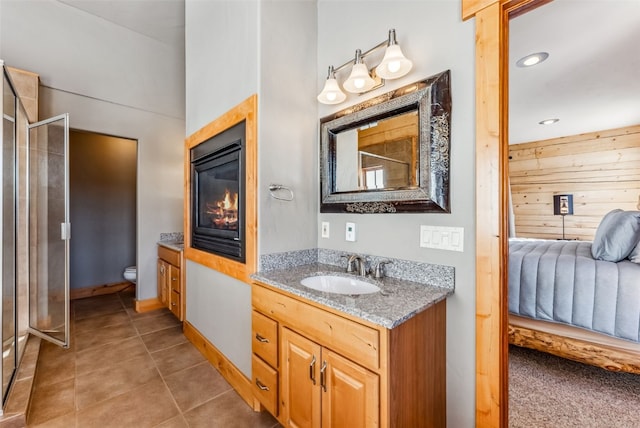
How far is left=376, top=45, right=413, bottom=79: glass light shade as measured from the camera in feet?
4.70

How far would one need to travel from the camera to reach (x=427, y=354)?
1.23m

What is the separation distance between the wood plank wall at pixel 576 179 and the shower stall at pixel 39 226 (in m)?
6.83

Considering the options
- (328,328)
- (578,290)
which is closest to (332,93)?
(328,328)

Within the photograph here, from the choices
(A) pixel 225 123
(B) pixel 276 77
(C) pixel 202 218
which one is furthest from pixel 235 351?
(B) pixel 276 77

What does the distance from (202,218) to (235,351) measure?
1176 millimetres

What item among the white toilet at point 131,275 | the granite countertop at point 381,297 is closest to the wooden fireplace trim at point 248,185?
the granite countertop at point 381,297

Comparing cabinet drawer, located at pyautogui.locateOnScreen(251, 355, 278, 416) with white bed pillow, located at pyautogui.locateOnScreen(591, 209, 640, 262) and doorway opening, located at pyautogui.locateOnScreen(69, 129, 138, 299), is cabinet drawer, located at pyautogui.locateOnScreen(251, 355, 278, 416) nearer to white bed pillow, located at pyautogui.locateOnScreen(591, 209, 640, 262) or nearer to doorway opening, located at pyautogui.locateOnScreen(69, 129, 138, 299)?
white bed pillow, located at pyautogui.locateOnScreen(591, 209, 640, 262)

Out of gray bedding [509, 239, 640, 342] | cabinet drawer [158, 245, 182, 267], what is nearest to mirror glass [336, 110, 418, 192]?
gray bedding [509, 239, 640, 342]

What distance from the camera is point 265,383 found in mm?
1615

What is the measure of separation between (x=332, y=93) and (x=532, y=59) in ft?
6.83

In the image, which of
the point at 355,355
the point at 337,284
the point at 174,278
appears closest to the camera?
the point at 355,355

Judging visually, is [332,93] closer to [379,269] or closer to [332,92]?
[332,92]

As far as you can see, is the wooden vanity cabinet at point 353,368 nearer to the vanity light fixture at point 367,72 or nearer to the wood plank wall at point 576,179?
the vanity light fixture at point 367,72

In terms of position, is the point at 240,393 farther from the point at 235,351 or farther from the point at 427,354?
the point at 427,354
